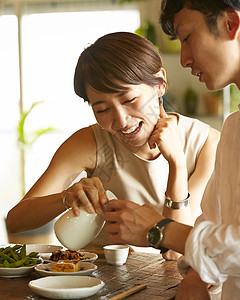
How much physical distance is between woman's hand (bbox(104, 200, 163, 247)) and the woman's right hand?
12 centimetres

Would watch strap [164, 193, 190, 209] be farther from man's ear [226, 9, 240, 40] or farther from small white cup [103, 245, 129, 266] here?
man's ear [226, 9, 240, 40]

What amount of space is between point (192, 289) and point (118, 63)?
871 millimetres

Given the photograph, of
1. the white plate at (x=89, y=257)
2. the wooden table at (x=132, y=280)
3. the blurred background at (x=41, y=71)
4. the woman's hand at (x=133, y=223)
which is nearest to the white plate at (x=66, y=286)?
Result: the wooden table at (x=132, y=280)

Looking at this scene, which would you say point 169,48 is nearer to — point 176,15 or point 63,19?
point 63,19

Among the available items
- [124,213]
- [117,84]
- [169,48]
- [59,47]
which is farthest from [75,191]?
[59,47]

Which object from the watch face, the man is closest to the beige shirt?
the man

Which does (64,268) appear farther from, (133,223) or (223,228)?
(223,228)

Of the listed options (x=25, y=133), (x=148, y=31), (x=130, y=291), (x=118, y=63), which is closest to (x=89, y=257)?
(x=130, y=291)

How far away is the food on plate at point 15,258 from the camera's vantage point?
62.9 inches

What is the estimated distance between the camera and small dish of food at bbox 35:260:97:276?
5.01 feet

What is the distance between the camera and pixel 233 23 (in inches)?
47.9

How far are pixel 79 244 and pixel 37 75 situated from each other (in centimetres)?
457

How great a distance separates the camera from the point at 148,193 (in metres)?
2.23

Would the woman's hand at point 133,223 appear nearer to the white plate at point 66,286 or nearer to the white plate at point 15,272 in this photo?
the white plate at point 66,286
